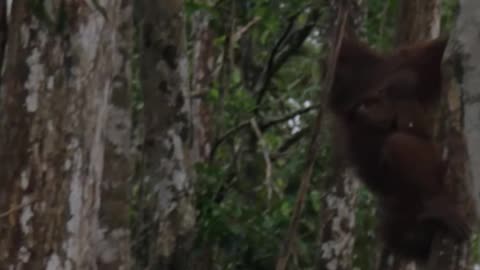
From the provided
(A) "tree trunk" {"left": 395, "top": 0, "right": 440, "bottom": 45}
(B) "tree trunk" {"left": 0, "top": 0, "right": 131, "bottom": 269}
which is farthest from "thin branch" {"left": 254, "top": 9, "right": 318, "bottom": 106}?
(B) "tree trunk" {"left": 0, "top": 0, "right": 131, "bottom": 269}

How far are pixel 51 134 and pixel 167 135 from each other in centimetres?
205

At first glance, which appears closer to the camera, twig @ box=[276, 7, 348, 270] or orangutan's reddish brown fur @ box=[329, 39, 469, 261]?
twig @ box=[276, 7, 348, 270]

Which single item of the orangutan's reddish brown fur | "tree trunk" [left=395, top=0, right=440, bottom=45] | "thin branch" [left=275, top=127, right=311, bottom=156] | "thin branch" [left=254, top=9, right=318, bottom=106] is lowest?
"thin branch" [left=275, top=127, right=311, bottom=156]

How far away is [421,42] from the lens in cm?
412

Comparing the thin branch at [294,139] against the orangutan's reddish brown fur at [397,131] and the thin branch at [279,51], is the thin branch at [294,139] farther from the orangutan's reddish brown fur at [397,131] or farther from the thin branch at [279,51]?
the orangutan's reddish brown fur at [397,131]

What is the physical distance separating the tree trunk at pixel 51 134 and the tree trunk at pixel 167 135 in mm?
1898

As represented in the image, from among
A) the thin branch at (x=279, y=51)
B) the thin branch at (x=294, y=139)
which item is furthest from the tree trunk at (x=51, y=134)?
the thin branch at (x=294, y=139)

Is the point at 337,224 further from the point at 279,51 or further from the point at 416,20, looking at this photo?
the point at 279,51

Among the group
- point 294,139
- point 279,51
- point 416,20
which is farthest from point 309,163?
point 279,51

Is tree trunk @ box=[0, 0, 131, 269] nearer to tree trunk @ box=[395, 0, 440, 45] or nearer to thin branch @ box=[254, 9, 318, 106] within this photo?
tree trunk @ box=[395, 0, 440, 45]

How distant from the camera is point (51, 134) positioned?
124 inches

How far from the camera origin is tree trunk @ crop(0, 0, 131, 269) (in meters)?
3.11

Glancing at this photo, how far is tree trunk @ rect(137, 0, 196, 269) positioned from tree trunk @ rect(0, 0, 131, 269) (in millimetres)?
1898

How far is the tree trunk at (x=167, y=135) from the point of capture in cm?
516
